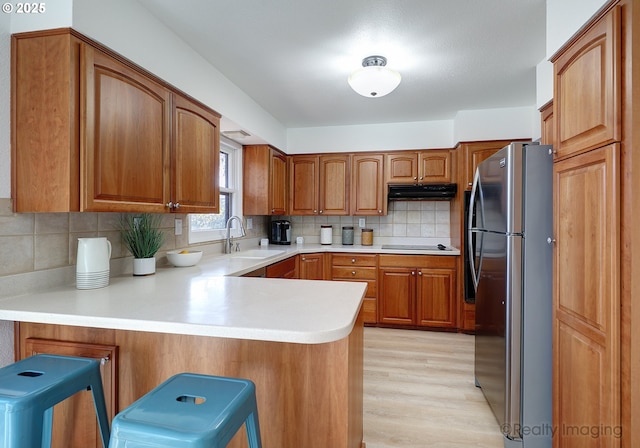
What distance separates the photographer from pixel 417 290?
361 centimetres

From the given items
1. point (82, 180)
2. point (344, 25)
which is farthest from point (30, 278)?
point (344, 25)

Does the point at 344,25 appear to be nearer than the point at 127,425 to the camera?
No

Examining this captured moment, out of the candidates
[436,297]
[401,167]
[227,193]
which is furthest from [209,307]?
[401,167]

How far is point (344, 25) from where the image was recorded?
6.42ft

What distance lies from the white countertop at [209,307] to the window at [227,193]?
129cm

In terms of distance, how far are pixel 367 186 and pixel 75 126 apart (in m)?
3.08

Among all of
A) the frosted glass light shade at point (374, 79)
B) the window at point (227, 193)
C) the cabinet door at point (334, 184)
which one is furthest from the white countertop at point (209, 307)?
the cabinet door at point (334, 184)

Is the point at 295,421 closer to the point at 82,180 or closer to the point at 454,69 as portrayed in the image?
the point at 82,180

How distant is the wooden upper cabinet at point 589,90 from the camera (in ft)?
3.72

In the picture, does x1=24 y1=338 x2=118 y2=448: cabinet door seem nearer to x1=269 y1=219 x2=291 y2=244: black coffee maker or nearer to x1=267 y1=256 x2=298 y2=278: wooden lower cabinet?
x1=267 y1=256 x2=298 y2=278: wooden lower cabinet

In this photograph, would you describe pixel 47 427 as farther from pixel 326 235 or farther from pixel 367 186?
pixel 367 186

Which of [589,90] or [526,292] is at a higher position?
[589,90]

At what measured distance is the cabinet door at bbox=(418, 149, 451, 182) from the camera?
3797 mm

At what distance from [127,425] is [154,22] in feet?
6.55
